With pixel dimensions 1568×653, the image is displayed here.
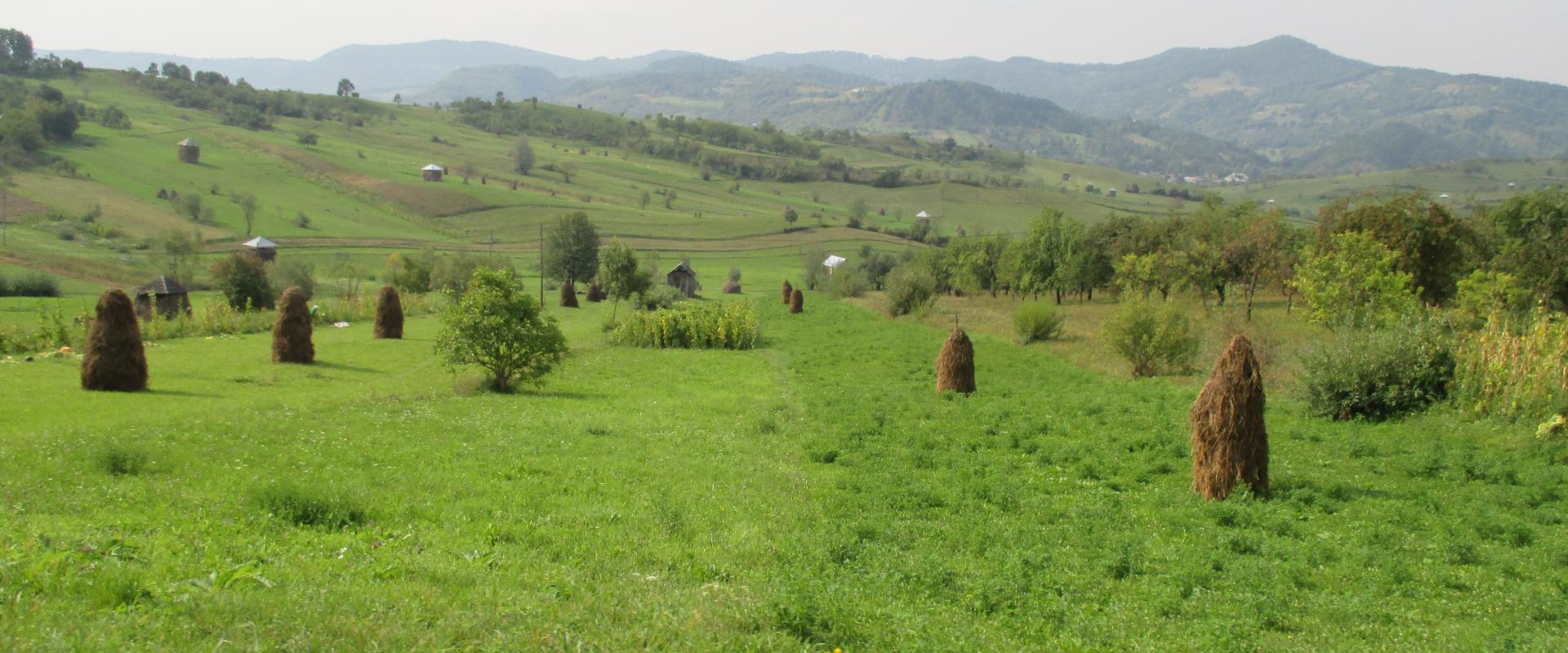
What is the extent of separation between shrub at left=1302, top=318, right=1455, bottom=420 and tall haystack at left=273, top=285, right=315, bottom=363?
29909mm

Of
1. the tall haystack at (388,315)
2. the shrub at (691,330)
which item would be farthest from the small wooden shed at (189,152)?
the shrub at (691,330)

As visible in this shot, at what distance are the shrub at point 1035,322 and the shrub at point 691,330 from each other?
12.0 m

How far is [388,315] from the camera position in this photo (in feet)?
128

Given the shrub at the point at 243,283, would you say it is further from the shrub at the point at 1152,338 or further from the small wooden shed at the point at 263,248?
the shrub at the point at 1152,338

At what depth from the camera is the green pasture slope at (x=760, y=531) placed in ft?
24.5

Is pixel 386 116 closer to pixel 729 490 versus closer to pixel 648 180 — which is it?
pixel 648 180

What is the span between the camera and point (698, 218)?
11900 cm

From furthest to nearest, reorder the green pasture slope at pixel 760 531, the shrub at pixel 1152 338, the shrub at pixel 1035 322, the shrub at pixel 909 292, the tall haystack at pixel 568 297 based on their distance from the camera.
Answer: the tall haystack at pixel 568 297
the shrub at pixel 909 292
the shrub at pixel 1035 322
the shrub at pixel 1152 338
the green pasture slope at pixel 760 531

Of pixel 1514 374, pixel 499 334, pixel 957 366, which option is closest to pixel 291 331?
pixel 499 334

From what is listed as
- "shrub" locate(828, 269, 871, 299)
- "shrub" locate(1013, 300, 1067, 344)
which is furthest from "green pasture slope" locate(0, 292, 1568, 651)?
"shrub" locate(828, 269, 871, 299)

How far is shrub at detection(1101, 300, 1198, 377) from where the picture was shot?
91.0 ft

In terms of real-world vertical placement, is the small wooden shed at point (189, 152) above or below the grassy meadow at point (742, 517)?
above

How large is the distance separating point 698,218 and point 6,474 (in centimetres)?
10805

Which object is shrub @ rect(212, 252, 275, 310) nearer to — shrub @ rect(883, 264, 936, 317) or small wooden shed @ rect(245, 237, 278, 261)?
small wooden shed @ rect(245, 237, 278, 261)
